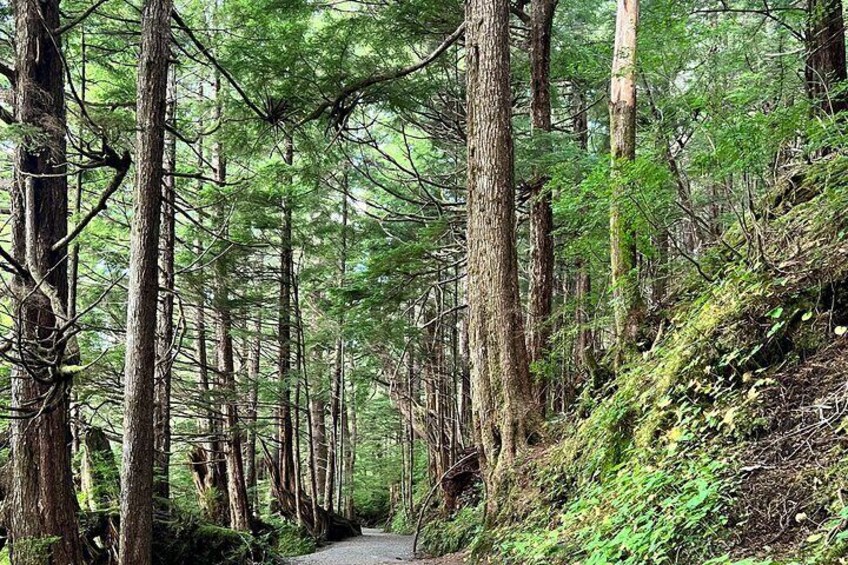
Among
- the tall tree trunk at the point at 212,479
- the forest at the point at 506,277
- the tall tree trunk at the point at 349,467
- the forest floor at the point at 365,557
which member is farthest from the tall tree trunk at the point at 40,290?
the tall tree trunk at the point at 349,467

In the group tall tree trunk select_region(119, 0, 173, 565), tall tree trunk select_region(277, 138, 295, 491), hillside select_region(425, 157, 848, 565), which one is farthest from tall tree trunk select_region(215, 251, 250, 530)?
hillside select_region(425, 157, 848, 565)

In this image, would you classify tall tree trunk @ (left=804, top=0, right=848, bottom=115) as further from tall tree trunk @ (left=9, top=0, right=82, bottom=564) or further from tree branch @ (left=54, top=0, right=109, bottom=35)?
tall tree trunk @ (left=9, top=0, right=82, bottom=564)

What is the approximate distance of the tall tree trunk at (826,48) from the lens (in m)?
5.59

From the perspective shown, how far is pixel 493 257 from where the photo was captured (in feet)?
21.6

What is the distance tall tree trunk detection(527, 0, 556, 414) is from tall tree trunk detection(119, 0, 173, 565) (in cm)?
548

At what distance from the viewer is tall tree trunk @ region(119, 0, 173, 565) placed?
18.5 ft

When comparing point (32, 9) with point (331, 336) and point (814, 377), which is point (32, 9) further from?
point (331, 336)

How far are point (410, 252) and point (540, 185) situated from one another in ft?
8.17

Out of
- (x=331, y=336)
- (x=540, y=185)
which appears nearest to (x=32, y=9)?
(x=540, y=185)

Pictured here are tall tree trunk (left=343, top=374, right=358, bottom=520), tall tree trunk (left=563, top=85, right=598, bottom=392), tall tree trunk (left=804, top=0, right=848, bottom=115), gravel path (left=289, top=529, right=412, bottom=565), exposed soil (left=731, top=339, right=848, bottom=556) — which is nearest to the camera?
exposed soil (left=731, top=339, right=848, bottom=556)

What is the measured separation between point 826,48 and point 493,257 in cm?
390

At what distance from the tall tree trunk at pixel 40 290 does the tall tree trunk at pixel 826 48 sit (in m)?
7.44

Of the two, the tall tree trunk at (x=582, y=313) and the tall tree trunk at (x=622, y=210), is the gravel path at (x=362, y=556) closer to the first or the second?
the tall tree trunk at (x=582, y=313)

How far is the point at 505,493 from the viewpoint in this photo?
594 cm
